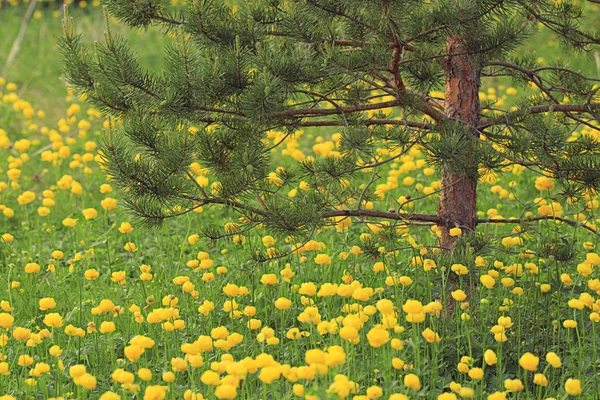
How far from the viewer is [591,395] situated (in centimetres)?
294

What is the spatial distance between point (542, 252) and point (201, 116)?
5.27 feet

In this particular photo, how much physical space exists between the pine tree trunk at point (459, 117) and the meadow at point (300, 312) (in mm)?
163

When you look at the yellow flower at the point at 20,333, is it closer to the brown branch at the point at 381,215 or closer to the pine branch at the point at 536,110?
the brown branch at the point at 381,215

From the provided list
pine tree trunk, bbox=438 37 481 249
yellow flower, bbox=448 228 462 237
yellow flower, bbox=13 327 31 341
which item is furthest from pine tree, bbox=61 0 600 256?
yellow flower, bbox=13 327 31 341

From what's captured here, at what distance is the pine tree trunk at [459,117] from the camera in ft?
11.8

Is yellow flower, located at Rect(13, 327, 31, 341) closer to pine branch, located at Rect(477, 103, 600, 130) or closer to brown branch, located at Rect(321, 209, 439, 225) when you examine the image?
brown branch, located at Rect(321, 209, 439, 225)

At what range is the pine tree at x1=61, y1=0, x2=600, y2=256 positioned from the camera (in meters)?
3.03

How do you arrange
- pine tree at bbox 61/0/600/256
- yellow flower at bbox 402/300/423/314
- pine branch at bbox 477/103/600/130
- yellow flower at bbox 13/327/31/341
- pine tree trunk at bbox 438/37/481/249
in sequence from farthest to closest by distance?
pine tree trunk at bbox 438/37/481/249 < pine branch at bbox 477/103/600/130 < pine tree at bbox 61/0/600/256 < yellow flower at bbox 13/327/31/341 < yellow flower at bbox 402/300/423/314

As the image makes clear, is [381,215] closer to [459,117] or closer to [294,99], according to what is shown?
[459,117]

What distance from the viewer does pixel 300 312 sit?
12.8 ft

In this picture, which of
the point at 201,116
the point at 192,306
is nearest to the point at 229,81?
the point at 201,116

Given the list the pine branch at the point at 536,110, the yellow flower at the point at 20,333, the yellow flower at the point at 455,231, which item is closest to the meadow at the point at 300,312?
the yellow flower at the point at 20,333

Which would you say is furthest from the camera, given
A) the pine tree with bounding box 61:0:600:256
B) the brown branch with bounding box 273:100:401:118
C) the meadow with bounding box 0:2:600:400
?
the brown branch with bounding box 273:100:401:118

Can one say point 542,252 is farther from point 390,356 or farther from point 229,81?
point 229,81
